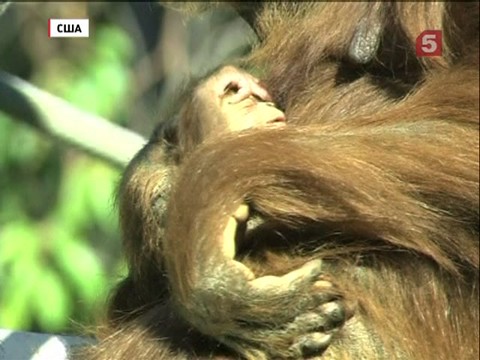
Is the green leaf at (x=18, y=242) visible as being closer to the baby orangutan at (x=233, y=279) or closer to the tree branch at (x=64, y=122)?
the tree branch at (x=64, y=122)

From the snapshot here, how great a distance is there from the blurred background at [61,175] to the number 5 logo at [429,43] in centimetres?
145

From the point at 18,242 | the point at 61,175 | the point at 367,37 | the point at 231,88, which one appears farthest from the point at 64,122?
the point at 61,175

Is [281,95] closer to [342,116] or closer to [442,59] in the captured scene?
[342,116]

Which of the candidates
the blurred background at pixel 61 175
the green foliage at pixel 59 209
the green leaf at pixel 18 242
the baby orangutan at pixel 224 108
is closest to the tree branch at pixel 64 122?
the baby orangutan at pixel 224 108

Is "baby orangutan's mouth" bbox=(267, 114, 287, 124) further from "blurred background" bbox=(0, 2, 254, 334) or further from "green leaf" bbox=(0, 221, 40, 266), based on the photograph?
"green leaf" bbox=(0, 221, 40, 266)

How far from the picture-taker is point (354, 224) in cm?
172

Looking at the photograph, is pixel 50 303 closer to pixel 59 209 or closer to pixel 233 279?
pixel 59 209

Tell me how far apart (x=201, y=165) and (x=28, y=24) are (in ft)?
8.74

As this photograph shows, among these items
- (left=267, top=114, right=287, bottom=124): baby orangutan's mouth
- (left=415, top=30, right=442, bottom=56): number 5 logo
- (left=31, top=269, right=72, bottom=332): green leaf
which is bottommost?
(left=31, top=269, right=72, bottom=332): green leaf

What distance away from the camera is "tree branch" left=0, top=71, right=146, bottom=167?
8.02 ft

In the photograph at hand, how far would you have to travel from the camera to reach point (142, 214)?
204 cm

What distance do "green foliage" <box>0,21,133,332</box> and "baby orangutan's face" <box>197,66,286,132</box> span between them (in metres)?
1.45

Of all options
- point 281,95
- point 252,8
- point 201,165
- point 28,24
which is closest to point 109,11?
point 28,24

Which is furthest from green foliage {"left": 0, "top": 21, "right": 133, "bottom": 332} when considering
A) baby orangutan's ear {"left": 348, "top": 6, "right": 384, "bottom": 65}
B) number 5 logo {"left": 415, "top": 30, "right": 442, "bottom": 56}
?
number 5 logo {"left": 415, "top": 30, "right": 442, "bottom": 56}
